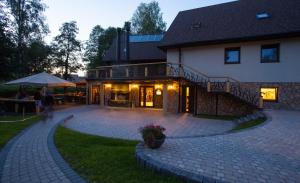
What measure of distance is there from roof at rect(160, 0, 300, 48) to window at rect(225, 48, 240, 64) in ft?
2.86

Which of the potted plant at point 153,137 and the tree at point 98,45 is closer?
the potted plant at point 153,137

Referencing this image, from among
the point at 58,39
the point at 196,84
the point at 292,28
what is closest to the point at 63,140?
the point at 196,84

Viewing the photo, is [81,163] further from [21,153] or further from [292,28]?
[292,28]

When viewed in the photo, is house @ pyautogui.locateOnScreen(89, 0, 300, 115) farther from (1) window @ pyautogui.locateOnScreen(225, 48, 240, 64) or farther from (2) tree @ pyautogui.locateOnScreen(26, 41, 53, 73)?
(2) tree @ pyautogui.locateOnScreen(26, 41, 53, 73)

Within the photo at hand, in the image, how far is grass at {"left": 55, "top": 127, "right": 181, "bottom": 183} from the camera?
15.1 feet

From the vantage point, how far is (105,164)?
5.45 meters

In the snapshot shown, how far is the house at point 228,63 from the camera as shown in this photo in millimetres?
14570

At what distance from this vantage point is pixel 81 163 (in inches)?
219

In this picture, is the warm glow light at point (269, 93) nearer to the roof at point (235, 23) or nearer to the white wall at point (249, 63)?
the white wall at point (249, 63)

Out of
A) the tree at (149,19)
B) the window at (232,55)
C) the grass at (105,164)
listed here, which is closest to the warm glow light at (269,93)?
the window at (232,55)

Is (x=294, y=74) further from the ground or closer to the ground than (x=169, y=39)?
closer to the ground

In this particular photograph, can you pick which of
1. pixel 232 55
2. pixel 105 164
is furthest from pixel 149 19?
pixel 105 164

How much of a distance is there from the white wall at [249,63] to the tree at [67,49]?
87.9 ft

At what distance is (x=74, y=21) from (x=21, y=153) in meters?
37.4
